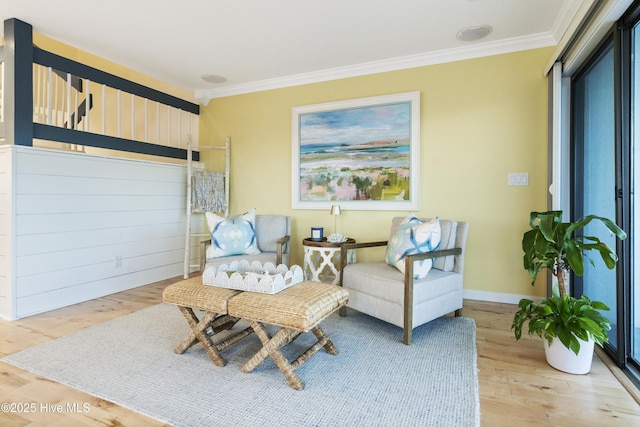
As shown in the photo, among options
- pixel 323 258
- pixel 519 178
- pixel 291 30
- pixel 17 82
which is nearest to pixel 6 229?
pixel 17 82

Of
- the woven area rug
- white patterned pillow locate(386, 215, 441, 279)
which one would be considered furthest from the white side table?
Result: the woven area rug

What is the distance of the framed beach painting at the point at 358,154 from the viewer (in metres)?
3.41

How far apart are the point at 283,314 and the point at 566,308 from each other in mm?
1539

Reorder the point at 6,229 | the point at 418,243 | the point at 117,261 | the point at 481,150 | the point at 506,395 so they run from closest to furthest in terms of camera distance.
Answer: the point at 506,395
the point at 418,243
the point at 6,229
the point at 481,150
the point at 117,261

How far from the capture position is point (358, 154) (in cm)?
362

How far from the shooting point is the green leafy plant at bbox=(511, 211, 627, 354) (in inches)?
69.4

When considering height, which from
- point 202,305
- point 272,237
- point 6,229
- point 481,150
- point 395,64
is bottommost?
point 202,305

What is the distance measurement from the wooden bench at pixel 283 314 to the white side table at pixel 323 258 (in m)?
1.16

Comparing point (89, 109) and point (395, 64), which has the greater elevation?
point (395, 64)

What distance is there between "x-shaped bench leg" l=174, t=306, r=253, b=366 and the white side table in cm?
106

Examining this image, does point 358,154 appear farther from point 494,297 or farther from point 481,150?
point 494,297

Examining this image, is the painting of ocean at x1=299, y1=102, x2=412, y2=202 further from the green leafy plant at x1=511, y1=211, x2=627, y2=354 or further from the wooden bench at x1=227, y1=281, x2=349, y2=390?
the wooden bench at x1=227, y1=281, x2=349, y2=390

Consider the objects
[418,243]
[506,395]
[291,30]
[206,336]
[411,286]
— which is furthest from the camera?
[291,30]

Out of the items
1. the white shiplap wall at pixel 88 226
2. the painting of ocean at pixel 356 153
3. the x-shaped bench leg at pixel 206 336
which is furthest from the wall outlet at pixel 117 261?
the painting of ocean at pixel 356 153
